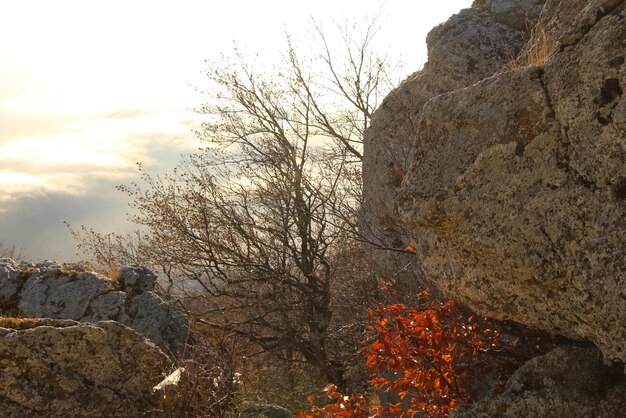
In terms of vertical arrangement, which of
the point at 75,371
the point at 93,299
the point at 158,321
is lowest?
the point at 75,371

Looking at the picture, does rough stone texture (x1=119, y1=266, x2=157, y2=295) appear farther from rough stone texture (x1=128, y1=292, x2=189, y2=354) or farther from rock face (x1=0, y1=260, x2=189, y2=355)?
rough stone texture (x1=128, y1=292, x2=189, y2=354)

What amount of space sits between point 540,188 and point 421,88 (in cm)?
675

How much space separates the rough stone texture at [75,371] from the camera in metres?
6.14

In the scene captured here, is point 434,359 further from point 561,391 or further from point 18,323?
point 18,323

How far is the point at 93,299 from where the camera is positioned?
880cm

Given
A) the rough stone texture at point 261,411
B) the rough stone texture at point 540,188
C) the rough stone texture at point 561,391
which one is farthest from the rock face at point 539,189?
the rough stone texture at point 261,411

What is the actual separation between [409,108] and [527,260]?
666 centimetres

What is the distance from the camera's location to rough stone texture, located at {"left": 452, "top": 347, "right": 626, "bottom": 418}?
397 cm

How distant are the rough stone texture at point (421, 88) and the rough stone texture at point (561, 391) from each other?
5.18 meters

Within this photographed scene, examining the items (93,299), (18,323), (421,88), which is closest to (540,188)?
(18,323)

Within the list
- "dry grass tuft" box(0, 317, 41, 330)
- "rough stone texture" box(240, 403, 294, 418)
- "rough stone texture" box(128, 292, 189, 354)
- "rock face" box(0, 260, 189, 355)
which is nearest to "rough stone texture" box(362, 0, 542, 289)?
"rough stone texture" box(240, 403, 294, 418)

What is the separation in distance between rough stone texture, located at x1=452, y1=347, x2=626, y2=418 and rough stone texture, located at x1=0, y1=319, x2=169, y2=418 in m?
3.64

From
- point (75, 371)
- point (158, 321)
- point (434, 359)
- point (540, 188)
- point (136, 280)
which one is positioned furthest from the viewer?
point (136, 280)

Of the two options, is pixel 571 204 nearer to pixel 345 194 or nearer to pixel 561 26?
pixel 561 26
